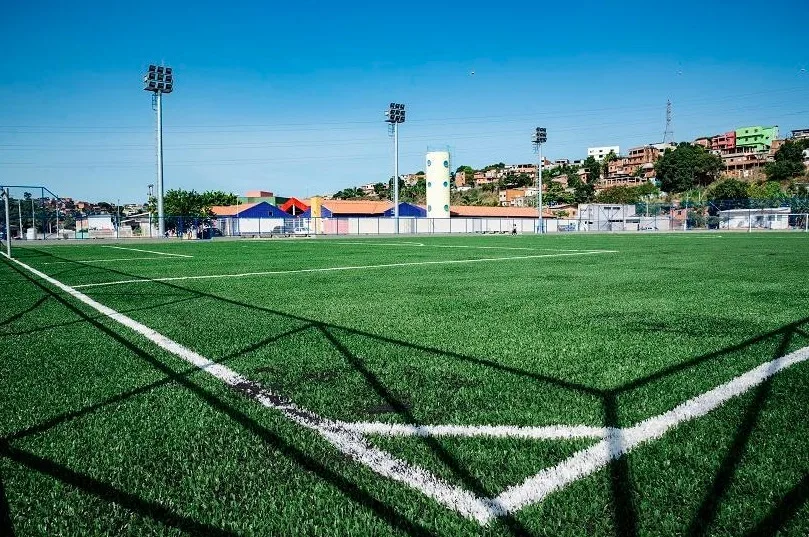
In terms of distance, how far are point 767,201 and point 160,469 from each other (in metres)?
75.0

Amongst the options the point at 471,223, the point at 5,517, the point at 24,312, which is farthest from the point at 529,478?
the point at 471,223

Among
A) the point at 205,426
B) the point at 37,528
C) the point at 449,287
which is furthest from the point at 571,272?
the point at 37,528

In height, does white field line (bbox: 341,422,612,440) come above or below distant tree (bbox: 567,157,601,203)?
below

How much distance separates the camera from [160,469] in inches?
91.6

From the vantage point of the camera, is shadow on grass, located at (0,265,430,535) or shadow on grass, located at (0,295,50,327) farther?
shadow on grass, located at (0,295,50,327)

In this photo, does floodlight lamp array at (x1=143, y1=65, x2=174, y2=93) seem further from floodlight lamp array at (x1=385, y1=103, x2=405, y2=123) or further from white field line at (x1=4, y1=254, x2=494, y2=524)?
white field line at (x1=4, y1=254, x2=494, y2=524)

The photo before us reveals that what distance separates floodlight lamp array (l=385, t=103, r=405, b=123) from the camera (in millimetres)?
61491

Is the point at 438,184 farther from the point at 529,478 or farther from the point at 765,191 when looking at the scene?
the point at 765,191

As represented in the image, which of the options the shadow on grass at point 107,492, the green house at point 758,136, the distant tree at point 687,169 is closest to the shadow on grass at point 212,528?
the shadow on grass at point 107,492

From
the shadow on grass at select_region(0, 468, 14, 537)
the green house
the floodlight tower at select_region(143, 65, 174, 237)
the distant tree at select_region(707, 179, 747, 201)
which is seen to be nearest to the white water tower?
the floodlight tower at select_region(143, 65, 174, 237)

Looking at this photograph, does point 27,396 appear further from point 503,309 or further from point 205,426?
point 503,309

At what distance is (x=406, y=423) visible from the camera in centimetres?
278

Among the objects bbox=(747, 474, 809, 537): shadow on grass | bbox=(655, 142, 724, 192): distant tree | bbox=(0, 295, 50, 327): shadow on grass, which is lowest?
bbox=(747, 474, 809, 537): shadow on grass

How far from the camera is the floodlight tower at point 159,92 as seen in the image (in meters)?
42.9
